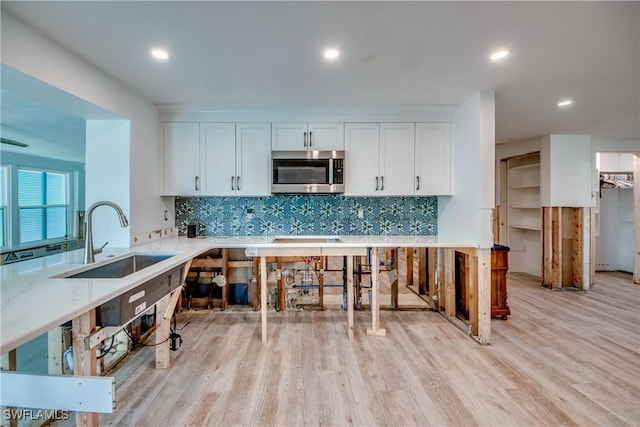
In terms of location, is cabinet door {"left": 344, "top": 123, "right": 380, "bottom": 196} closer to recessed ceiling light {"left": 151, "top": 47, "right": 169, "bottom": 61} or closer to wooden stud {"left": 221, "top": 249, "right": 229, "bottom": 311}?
wooden stud {"left": 221, "top": 249, "right": 229, "bottom": 311}

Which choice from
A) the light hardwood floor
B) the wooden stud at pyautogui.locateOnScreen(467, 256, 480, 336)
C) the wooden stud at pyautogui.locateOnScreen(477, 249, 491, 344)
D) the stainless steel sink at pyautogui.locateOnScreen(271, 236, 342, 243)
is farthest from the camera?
the stainless steel sink at pyautogui.locateOnScreen(271, 236, 342, 243)

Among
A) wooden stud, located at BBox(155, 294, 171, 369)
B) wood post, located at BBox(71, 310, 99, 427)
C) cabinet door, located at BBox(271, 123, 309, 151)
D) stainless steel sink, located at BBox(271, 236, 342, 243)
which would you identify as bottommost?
wooden stud, located at BBox(155, 294, 171, 369)

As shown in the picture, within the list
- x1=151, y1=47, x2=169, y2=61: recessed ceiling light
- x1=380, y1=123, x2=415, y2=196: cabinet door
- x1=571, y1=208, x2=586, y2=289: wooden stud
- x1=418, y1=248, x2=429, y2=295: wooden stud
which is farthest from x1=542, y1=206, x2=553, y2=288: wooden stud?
x1=151, y1=47, x2=169, y2=61: recessed ceiling light

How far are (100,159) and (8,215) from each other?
4.63 metres

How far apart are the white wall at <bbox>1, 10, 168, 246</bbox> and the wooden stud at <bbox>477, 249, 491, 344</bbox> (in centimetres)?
332

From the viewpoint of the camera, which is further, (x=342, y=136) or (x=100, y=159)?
(x=342, y=136)

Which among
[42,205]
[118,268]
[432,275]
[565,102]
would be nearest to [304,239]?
[432,275]

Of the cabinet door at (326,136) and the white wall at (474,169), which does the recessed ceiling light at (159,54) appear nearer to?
the cabinet door at (326,136)

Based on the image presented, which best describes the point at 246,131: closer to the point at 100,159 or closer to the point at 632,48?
the point at 100,159

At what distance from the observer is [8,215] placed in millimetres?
5332

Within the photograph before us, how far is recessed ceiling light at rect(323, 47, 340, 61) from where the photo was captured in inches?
78.9

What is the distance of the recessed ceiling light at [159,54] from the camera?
79.4 inches

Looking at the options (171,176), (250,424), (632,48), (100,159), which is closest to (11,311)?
(250,424)

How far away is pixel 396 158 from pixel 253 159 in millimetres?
1643
